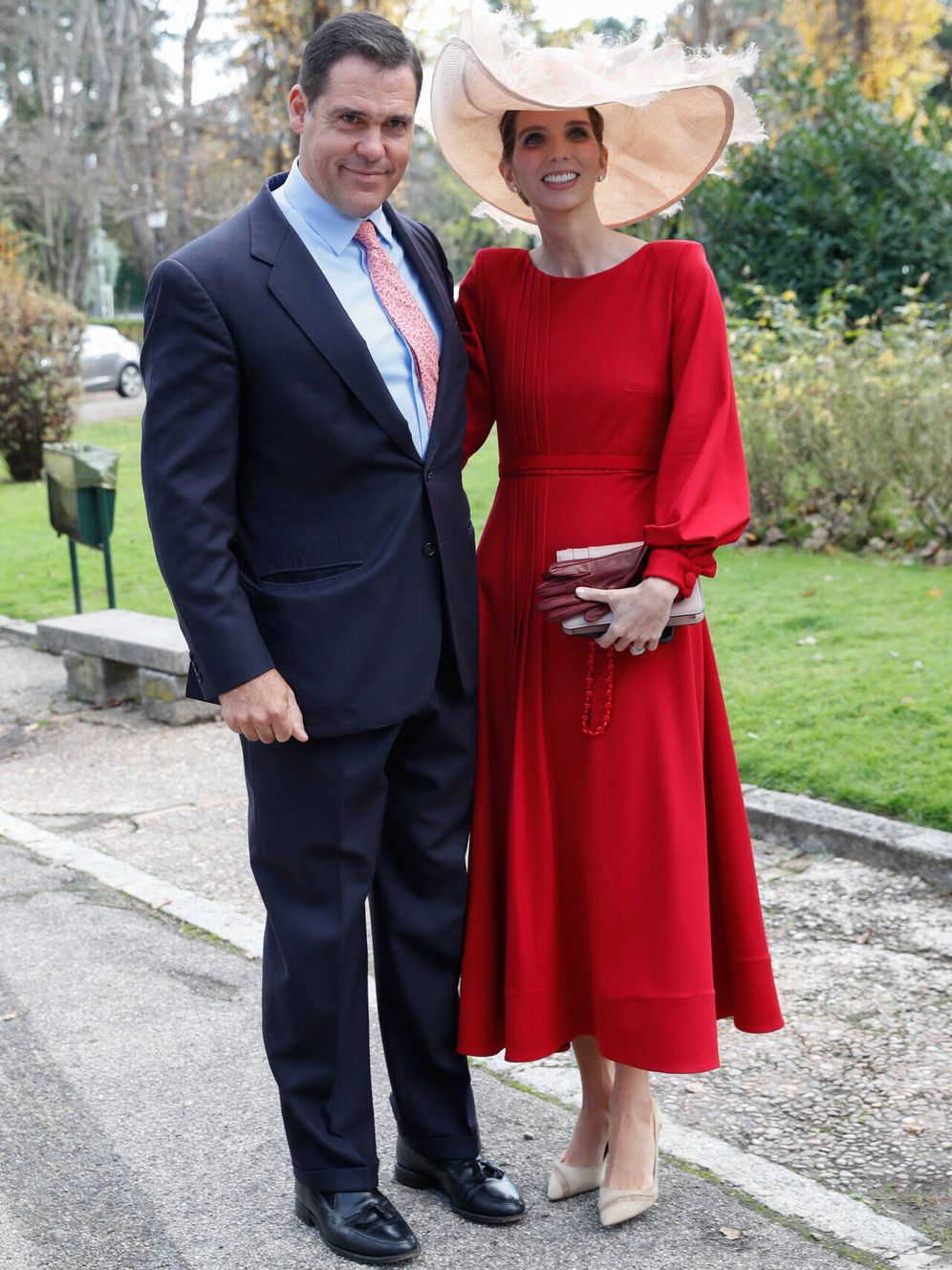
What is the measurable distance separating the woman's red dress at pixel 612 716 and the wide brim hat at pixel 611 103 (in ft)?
0.89

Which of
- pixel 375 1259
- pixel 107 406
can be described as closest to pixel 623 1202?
pixel 375 1259

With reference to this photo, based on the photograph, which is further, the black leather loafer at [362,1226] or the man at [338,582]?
the black leather loafer at [362,1226]

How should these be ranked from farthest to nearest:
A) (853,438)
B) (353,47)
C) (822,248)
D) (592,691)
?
1. (822,248)
2. (853,438)
3. (592,691)
4. (353,47)

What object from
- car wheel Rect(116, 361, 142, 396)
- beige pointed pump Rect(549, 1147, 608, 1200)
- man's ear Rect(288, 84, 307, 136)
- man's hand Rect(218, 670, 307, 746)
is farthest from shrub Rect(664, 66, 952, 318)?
car wheel Rect(116, 361, 142, 396)

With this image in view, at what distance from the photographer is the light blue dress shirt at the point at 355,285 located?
2779mm

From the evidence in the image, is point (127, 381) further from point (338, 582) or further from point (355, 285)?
point (338, 582)

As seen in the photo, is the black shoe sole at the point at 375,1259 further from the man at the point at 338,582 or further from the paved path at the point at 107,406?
the paved path at the point at 107,406

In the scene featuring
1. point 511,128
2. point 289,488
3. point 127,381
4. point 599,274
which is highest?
point 511,128

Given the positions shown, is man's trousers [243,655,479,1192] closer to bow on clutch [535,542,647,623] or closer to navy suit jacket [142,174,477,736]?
navy suit jacket [142,174,477,736]

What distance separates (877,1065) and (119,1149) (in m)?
1.78

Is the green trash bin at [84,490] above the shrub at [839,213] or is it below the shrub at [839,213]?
below

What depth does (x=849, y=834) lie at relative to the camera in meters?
4.83

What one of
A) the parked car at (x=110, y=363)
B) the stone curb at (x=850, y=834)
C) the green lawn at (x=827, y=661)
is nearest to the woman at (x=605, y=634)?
the stone curb at (x=850, y=834)

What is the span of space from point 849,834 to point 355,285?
9.29 feet
